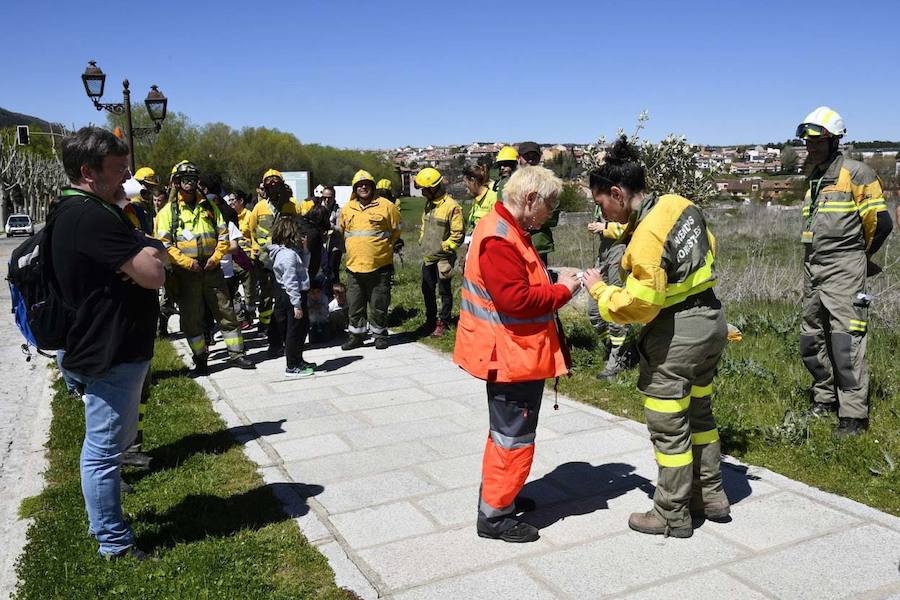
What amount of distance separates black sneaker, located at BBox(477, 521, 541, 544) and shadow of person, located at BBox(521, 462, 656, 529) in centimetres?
22

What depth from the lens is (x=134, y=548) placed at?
376 centimetres

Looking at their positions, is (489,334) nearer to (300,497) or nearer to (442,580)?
(442,580)

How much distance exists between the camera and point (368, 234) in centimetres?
884

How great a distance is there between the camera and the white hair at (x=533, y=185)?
3.63 meters

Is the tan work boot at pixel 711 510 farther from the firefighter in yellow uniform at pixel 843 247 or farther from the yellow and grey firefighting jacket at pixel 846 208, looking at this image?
the yellow and grey firefighting jacket at pixel 846 208

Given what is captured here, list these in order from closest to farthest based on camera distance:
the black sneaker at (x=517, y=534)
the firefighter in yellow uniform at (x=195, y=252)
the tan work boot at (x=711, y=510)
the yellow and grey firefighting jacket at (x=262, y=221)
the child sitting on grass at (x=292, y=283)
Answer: the black sneaker at (x=517, y=534) < the tan work boot at (x=711, y=510) < the child sitting on grass at (x=292, y=283) < the firefighter in yellow uniform at (x=195, y=252) < the yellow and grey firefighting jacket at (x=262, y=221)

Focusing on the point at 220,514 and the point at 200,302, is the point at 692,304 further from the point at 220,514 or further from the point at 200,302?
the point at 200,302

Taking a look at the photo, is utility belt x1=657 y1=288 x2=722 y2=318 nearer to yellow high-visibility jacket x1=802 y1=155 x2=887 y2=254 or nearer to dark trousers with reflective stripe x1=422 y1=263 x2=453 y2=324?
yellow high-visibility jacket x1=802 y1=155 x2=887 y2=254

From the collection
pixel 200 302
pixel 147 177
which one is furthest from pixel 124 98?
pixel 200 302

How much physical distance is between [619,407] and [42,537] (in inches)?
164

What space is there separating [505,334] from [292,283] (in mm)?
4111

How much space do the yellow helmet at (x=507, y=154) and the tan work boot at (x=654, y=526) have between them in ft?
15.3

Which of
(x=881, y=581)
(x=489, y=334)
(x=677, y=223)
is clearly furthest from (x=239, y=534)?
(x=881, y=581)

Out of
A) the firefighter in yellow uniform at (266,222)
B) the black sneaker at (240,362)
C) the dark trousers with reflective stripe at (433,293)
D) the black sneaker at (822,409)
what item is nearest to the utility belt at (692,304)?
the black sneaker at (822,409)
